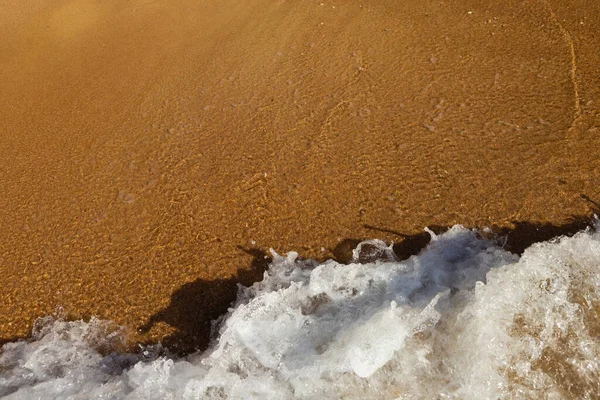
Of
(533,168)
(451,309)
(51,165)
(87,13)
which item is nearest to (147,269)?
(51,165)

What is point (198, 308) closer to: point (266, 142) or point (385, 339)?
point (385, 339)

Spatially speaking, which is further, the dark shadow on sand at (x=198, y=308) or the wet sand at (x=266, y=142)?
the wet sand at (x=266, y=142)

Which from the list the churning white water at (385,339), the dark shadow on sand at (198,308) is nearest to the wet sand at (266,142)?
the dark shadow on sand at (198,308)

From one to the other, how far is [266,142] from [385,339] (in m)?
1.57

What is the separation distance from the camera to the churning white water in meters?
1.98

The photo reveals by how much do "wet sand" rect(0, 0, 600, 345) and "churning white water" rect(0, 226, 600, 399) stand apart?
17 centimetres

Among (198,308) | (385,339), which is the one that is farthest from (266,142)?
(385,339)

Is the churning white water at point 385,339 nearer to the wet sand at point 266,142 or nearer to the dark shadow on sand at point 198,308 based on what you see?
the dark shadow on sand at point 198,308

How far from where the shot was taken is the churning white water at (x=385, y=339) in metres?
1.98

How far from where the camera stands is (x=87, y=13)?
4969 mm

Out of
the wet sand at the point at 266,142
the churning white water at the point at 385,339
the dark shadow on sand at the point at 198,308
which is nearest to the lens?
the churning white water at the point at 385,339

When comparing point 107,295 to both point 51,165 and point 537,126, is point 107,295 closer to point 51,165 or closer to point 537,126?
point 51,165

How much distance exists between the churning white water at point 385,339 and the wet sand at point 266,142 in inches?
6.8

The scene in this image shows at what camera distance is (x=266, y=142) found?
3172mm
